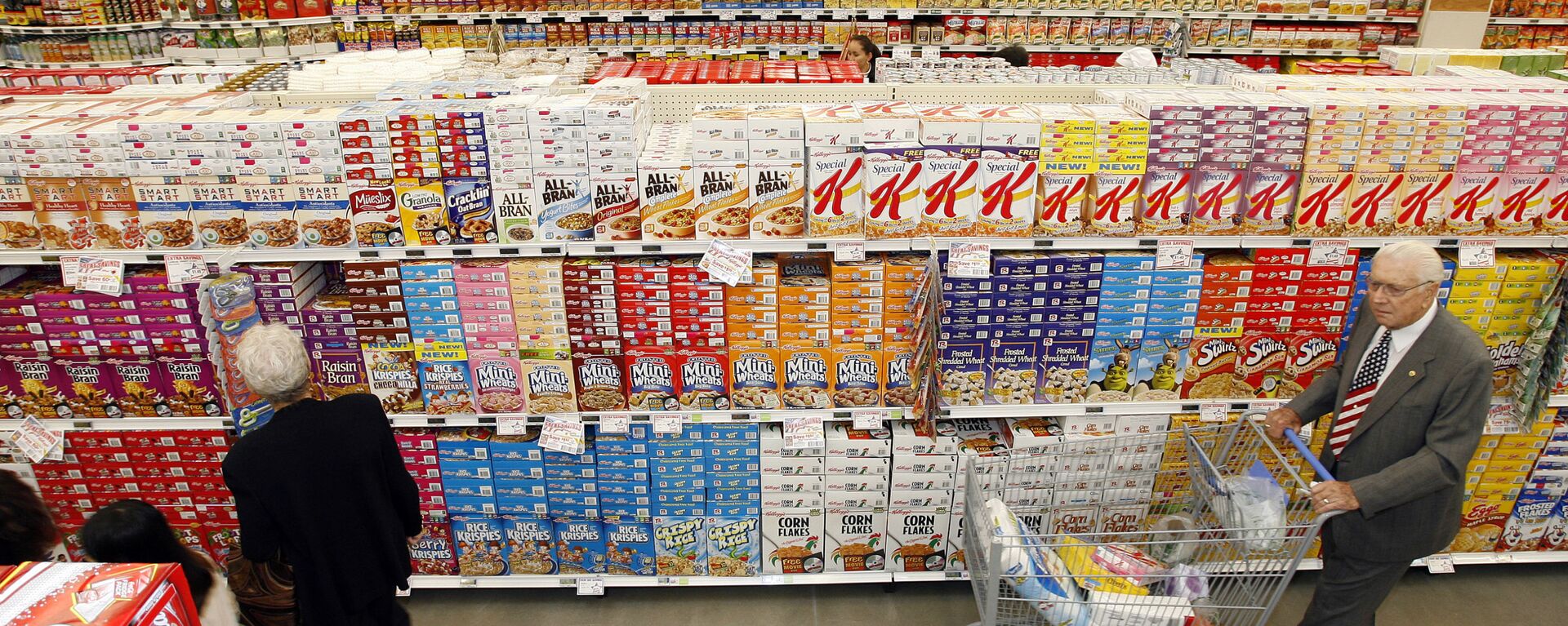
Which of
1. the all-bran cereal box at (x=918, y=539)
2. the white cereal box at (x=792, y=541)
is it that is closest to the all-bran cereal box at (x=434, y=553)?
the white cereal box at (x=792, y=541)

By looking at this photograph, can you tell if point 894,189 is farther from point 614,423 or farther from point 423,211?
point 423,211

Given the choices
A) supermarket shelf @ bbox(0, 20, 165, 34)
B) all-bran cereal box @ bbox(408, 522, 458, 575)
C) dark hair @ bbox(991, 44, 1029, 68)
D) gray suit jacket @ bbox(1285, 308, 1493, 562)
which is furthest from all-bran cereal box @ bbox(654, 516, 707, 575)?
supermarket shelf @ bbox(0, 20, 165, 34)

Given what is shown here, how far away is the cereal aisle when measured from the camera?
2680 mm

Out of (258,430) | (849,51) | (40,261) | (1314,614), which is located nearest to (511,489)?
(258,430)

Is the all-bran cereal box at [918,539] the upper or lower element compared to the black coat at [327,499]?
lower

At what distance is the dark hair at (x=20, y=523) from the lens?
2.09 meters

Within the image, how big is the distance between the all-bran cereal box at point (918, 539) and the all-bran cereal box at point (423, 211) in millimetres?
1888

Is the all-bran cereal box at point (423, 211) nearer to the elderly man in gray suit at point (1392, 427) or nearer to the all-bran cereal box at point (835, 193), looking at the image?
the all-bran cereal box at point (835, 193)

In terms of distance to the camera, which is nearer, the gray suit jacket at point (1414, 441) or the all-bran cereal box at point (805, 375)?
the gray suit jacket at point (1414, 441)

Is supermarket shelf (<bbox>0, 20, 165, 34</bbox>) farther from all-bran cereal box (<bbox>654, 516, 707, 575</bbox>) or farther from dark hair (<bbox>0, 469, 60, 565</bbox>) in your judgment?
all-bran cereal box (<bbox>654, 516, 707, 575</bbox>)

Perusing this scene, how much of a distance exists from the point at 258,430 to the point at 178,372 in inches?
47.4

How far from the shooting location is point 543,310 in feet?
9.37

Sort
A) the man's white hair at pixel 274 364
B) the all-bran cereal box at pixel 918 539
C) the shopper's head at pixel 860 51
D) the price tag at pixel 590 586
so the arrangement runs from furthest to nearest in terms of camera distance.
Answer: the shopper's head at pixel 860 51 < the price tag at pixel 590 586 < the all-bran cereal box at pixel 918 539 < the man's white hair at pixel 274 364

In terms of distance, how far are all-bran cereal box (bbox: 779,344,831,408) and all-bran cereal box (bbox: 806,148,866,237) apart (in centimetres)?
43
